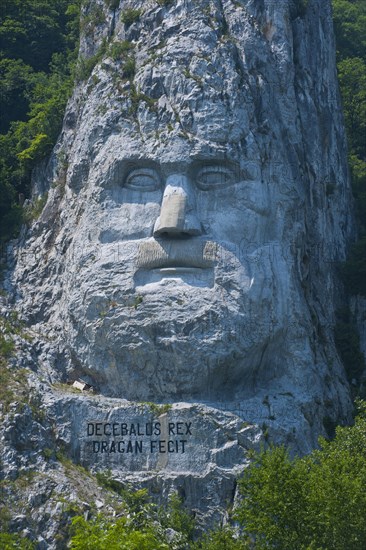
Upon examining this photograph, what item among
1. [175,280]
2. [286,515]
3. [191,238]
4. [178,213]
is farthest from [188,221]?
[286,515]

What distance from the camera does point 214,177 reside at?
41.1 meters

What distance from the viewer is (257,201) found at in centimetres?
4088

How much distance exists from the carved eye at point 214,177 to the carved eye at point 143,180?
3.51 feet

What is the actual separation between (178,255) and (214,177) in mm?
2323

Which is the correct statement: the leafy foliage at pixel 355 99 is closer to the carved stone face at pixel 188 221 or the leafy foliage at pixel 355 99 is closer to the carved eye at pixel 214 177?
→ the carved stone face at pixel 188 221

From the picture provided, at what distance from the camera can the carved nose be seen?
40062 millimetres

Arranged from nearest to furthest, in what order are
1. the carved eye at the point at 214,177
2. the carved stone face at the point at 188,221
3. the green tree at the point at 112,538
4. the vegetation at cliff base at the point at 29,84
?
1. the green tree at the point at 112,538
2. the carved stone face at the point at 188,221
3. the carved eye at the point at 214,177
4. the vegetation at cliff base at the point at 29,84

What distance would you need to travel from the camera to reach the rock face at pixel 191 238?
39188mm

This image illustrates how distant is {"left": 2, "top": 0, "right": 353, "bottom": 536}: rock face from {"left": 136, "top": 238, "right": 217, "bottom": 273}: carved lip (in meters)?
0.04

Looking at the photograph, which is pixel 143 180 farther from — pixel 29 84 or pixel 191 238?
pixel 29 84

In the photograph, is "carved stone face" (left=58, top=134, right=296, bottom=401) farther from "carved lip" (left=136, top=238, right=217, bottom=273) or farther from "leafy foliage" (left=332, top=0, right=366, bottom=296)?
"leafy foliage" (left=332, top=0, right=366, bottom=296)

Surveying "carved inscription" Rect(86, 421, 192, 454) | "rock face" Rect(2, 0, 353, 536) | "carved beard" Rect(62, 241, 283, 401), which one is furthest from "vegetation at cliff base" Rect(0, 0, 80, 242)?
"carved inscription" Rect(86, 421, 192, 454)

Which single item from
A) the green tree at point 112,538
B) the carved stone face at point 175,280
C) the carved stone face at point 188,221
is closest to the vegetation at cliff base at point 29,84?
the carved stone face at point 188,221

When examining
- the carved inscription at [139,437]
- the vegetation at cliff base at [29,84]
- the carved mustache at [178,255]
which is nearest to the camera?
the carved inscription at [139,437]
